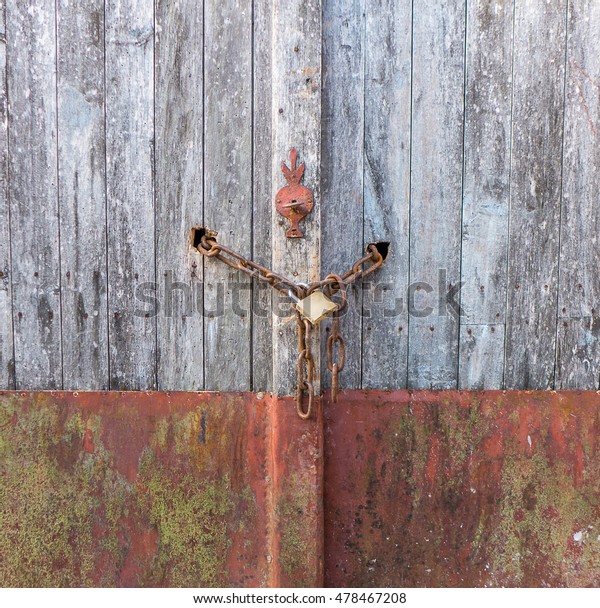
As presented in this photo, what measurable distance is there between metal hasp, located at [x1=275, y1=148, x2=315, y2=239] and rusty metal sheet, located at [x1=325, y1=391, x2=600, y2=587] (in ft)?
1.77

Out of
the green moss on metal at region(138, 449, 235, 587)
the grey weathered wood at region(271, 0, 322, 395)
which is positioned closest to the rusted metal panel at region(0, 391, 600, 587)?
the green moss on metal at region(138, 449, 235, 587)

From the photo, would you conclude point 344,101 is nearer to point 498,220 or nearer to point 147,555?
point 498,220

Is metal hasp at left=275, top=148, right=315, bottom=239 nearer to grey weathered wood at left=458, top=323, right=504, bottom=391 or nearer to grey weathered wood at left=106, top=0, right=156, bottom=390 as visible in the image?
grey weathered wood at left=106, top=0, right=156, bottom=390

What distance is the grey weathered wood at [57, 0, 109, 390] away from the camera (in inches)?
58.2

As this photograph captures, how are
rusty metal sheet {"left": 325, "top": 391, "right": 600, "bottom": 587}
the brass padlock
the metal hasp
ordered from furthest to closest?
1. rusty metal sheet {"left": 325, "top": 391, "right": 600, "bottom": 587}
2. the metal hasp
3. the brass padlock

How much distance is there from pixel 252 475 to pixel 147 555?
16.5 inches

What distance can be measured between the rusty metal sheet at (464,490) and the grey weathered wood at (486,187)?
0.16m

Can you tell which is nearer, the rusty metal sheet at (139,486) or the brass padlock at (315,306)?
the brass padlock at (315,306)

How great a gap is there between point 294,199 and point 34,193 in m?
0.81

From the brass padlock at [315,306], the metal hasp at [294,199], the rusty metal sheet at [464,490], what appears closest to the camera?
the brass padlock at [315,306]

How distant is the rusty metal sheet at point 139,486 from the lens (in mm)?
1522

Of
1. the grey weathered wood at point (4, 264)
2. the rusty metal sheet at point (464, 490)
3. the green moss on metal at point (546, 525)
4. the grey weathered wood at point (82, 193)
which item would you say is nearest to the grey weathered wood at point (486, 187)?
the rusty metal sheet at point (464, 490)

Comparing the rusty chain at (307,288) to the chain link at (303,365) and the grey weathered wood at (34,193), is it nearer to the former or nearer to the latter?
the chain link at (303,365)

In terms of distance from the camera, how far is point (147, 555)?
1.54 metres
